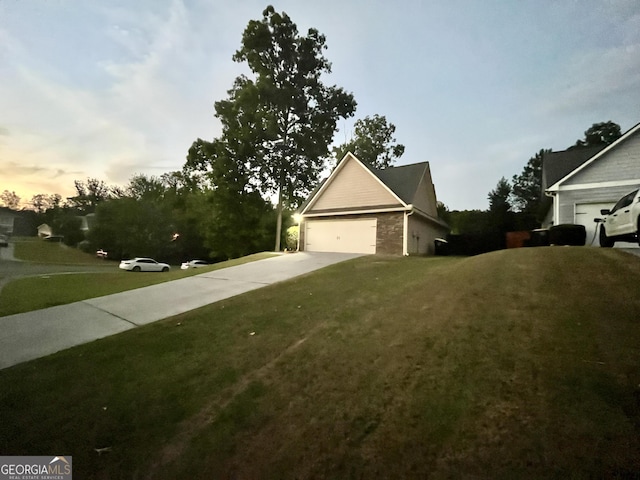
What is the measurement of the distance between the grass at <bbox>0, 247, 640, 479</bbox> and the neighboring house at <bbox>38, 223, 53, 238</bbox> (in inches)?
562

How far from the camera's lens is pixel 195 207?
33.3 metres

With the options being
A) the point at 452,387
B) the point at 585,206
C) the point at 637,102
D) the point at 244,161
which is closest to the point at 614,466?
the point at 452,387

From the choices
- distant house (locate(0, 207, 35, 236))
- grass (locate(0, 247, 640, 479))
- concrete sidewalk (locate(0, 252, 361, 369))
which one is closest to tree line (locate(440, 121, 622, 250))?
grass (locate(0, 247, 640, 479))

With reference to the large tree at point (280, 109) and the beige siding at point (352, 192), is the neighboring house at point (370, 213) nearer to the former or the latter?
the beige siding at point (352, 192)

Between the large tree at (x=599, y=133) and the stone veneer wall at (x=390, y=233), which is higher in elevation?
the large tree at (x=599, y=133)

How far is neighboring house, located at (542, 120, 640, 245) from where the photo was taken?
10.6m

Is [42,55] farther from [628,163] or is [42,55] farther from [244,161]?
[628,163]

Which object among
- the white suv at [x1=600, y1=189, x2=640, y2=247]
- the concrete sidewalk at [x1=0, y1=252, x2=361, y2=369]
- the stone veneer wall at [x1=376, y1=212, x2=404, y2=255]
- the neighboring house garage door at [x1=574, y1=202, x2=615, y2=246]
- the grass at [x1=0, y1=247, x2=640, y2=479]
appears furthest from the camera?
the stone veneer wall at [x1=376, y1=212, x2=404, y2=255]

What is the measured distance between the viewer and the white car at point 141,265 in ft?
64.5

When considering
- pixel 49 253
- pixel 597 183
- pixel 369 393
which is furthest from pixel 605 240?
pixel 49 253

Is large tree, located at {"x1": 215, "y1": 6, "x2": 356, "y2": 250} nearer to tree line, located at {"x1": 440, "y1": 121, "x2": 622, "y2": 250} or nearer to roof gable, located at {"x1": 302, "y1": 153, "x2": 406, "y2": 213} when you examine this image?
roof gable, located at {"x1": 302, "y1": 153, "x2": 406, "y2": 213}

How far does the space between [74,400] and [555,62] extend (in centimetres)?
1185

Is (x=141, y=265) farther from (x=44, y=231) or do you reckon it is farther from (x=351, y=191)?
(x=351, y=191)

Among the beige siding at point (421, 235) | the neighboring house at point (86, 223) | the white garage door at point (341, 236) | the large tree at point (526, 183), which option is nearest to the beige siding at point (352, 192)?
the white garage door at point (341, 236)
